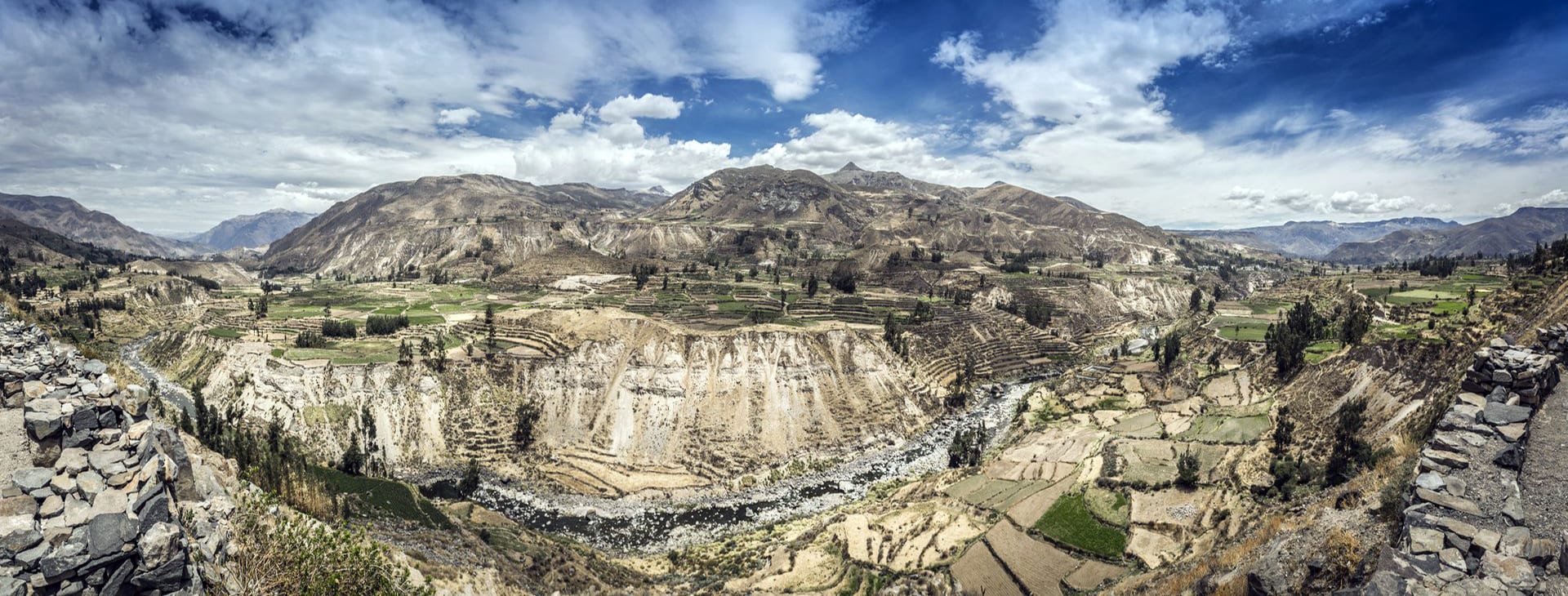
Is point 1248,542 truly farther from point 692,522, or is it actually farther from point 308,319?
point 308,319

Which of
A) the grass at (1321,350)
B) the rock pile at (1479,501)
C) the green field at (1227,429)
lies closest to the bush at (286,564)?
the rock pile at (1479,501)

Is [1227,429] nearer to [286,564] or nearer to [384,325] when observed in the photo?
[286,564]

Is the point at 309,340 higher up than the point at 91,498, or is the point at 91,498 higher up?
the point at 91,498

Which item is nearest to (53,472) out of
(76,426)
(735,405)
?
(76,426)

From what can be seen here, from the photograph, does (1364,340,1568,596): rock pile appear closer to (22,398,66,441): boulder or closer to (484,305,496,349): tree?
(22,398,66,441): boulder

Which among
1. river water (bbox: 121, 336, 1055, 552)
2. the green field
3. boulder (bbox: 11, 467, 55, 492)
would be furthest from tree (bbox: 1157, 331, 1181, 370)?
boulder (bbox: 11, 467, 55, 492)

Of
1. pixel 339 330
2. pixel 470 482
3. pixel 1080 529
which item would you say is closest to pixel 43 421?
pixel 470 482
